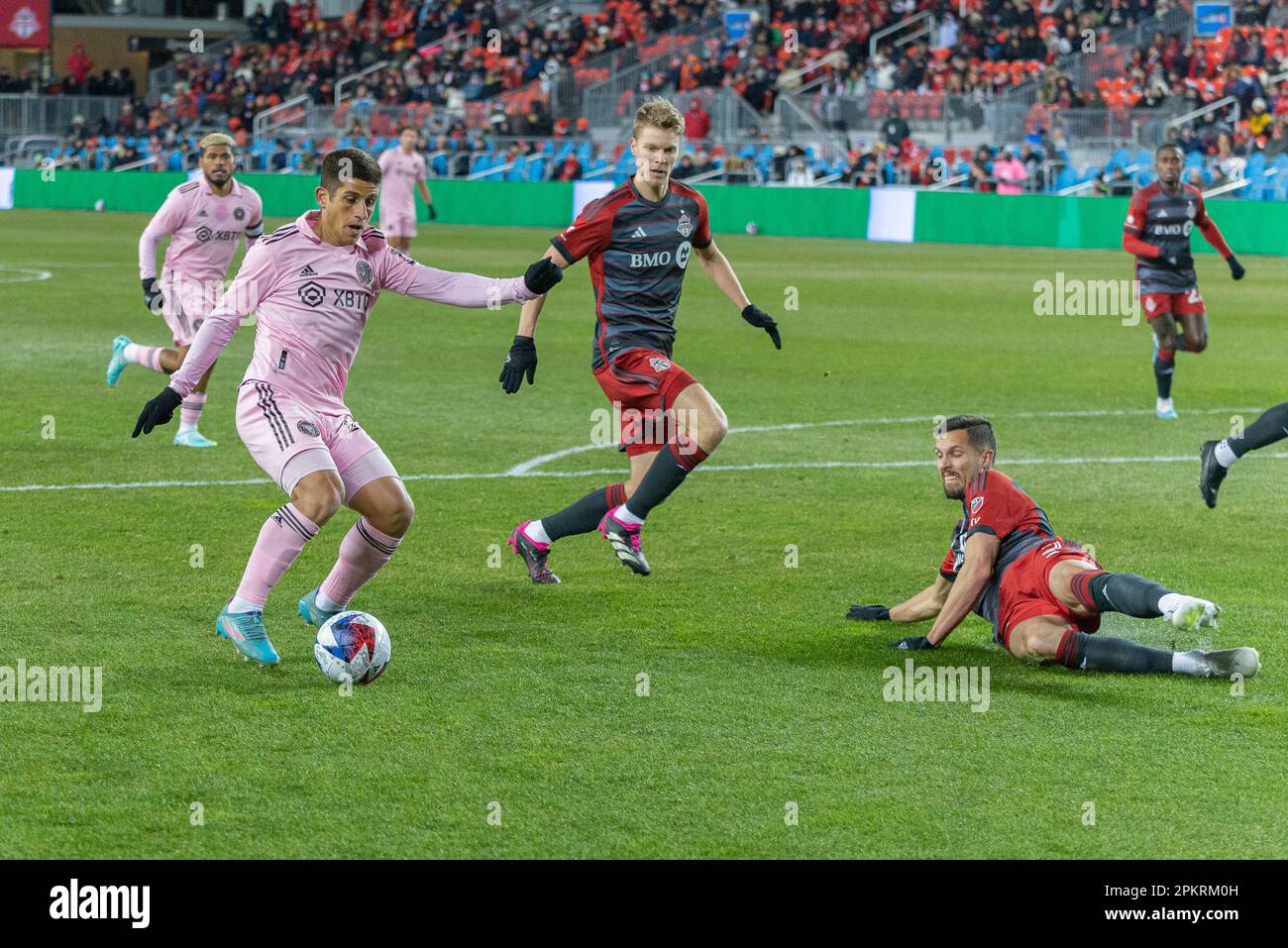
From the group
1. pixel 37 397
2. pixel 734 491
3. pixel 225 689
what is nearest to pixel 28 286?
pixel 37 397

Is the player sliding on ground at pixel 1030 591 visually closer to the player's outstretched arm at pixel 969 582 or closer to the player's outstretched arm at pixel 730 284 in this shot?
the player's outstretched arm at pixel 969 582

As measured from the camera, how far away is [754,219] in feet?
126

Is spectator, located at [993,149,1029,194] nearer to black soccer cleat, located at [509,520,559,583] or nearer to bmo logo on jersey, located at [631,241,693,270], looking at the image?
bmo logo on jersey, located at [631,241,693,270]

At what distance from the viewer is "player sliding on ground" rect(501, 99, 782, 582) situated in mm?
8469

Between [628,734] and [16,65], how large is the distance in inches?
2282

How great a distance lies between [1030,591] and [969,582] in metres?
0.24

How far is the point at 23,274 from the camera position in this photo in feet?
85.3

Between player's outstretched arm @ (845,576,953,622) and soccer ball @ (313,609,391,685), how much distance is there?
2123 millimetres

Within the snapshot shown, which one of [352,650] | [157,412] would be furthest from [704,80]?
[352,650]

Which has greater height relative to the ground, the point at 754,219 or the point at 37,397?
the point at 37,397

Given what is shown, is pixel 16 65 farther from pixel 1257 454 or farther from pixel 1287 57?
pixel 1257 454

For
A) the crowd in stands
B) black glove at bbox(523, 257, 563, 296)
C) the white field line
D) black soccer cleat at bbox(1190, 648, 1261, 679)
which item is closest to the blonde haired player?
the crowd in stands

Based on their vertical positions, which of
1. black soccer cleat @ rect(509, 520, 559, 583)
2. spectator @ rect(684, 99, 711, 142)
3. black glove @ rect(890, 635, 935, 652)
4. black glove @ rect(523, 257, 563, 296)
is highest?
black glove @ rect(523, 257, 563, 296)

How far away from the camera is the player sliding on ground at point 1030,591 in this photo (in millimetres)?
6613
